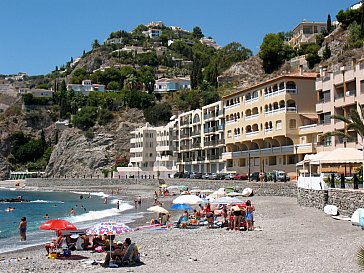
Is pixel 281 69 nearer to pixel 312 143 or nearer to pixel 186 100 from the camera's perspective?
pixel 186 100

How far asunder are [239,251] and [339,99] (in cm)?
3344

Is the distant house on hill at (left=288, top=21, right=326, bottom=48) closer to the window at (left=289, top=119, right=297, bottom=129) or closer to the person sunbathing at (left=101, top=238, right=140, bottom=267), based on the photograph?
the window at (left=289, top=119, right=297, bottom=129)

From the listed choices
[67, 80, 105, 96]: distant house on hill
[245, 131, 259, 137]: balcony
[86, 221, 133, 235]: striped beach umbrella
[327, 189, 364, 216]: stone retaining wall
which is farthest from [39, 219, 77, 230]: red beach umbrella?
[67, 80, 105, 96]: distant house on hill

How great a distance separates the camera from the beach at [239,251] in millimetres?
15828

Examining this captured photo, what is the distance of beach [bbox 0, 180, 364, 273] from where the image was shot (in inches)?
623

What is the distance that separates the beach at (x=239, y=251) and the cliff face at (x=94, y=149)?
9567 cm

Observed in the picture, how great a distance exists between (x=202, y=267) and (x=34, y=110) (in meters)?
156

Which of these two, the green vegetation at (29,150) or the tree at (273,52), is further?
the green vegetation at (29,150)

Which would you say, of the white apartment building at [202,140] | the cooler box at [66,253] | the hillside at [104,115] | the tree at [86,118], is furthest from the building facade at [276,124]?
the tree at [86,118]

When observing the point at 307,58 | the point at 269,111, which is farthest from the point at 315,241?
the point at 307,58

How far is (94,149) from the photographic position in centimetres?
12425

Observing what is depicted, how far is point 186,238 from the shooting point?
2412 cm

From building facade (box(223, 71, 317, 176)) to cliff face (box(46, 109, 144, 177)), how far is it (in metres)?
59.7

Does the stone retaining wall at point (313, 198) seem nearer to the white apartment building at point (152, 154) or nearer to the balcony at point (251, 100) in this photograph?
the balcony at point (251, 100)
